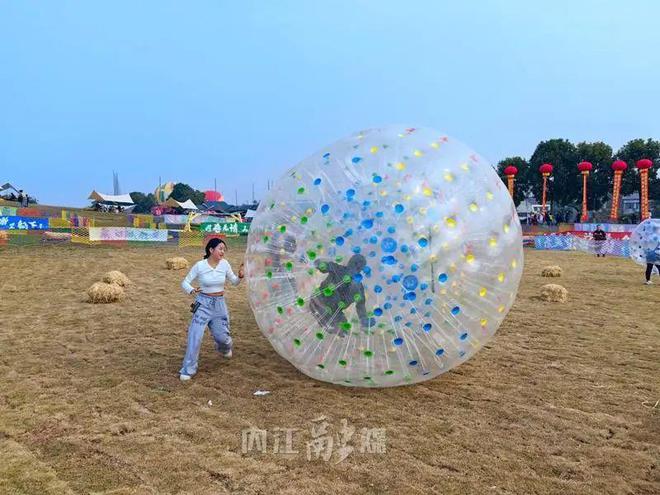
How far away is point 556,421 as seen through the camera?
14.8 ft

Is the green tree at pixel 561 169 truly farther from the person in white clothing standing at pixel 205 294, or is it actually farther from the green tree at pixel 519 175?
the person in white clothing standing at pixel 205 294

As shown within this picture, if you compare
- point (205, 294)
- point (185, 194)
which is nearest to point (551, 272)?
point (205, 294)

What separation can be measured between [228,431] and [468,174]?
302cm

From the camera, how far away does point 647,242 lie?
503 inches

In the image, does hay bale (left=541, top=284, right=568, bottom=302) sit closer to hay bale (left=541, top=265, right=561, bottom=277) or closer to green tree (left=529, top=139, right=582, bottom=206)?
hay bale (left=541, top=265, right=561, bottom=277)

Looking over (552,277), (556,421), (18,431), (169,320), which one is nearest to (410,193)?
(556,421)

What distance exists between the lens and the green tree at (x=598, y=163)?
5534 centimetres

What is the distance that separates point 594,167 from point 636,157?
391cm

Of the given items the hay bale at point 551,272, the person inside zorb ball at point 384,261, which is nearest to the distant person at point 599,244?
the hay bale at point 551,272

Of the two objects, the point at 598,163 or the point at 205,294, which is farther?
the point at 598,163

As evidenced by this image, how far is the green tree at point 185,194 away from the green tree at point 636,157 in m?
68.3

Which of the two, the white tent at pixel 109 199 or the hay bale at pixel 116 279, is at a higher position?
the white tent at pixel 109 199

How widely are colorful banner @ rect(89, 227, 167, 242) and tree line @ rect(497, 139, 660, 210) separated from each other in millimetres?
41954

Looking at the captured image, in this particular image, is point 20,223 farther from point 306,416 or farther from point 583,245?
point 583,245
